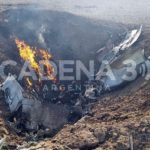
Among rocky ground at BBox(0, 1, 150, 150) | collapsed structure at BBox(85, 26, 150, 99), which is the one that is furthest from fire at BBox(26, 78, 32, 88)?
collapsed structure at BBox(85, 26, 150, 99)

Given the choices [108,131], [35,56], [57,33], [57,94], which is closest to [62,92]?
[57,94]

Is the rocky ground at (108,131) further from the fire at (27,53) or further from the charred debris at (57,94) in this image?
the fire at (27,53)

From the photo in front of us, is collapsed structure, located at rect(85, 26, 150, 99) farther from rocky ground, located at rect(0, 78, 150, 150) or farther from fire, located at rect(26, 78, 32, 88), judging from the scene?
fire, located at rect(26, 78, 32, 88)

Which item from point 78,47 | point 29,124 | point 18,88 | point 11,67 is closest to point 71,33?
point 78,47

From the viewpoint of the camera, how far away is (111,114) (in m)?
16.6

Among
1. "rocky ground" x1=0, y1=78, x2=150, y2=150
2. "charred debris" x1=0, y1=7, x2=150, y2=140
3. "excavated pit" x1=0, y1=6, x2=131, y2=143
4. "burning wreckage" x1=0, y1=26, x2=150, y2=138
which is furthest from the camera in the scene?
"excavated pit" x1=0, y1=6, x2=131, y2=143

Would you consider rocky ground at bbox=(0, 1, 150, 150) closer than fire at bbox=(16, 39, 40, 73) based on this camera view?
Yes

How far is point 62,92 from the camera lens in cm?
2017

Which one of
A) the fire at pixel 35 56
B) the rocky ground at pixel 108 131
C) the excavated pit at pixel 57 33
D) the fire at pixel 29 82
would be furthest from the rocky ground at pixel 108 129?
the excavated pit at pixel 57 33

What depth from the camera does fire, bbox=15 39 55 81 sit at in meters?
20.9

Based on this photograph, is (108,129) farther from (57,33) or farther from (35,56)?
(57,33)

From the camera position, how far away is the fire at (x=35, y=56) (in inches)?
823

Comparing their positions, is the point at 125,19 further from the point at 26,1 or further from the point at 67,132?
the point at 67,132

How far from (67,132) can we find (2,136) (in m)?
2.37
